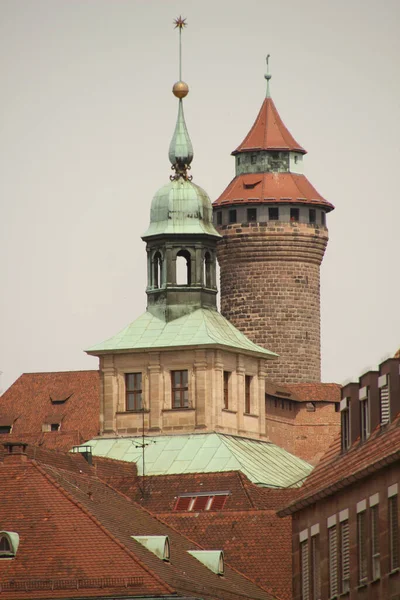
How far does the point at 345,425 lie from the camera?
84.1 m

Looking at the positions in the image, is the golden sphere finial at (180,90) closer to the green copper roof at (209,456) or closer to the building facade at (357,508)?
the green copper roof at (209,456)

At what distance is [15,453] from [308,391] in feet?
217

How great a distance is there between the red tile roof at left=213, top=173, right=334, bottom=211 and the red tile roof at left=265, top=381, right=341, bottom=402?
11260 millimetres

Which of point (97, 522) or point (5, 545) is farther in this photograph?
point (97, 522)

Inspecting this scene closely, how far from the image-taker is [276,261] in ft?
562

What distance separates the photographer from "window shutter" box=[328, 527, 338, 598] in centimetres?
8006

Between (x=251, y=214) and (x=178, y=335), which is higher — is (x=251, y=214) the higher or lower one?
the higher one

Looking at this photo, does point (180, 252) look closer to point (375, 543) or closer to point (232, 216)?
point (232, 216)

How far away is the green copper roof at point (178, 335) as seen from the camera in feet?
446

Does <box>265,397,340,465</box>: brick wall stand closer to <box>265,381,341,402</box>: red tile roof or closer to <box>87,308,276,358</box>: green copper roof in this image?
<box>265,381,341,402</box>: red tile roof

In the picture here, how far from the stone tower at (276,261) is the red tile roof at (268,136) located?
46.3 inches

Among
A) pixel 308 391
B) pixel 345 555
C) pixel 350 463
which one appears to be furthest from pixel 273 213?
pixel 345 555

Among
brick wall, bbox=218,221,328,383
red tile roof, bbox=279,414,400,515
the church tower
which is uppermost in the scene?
brick wall, bbox=218,221,328,383

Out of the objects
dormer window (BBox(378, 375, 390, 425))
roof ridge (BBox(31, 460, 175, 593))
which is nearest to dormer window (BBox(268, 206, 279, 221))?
roof ridge (BBox(31, 460, 175, 593))
